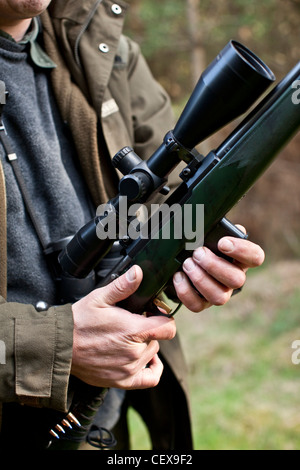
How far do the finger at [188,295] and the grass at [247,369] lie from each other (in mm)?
2324

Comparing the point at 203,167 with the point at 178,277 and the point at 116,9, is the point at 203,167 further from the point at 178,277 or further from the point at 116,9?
the point at 116,9

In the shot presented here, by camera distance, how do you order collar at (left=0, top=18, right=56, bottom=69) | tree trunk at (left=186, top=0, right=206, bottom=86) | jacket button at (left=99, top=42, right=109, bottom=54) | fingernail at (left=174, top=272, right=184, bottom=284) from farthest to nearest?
tree trunk at (left=186, top=0, right=206, bottom=86), jacket button at (left=99, top=42, right=109, bottom=54), collar at (left=0, top=18, right=56, bottom=69), fingernail at (left=174, top=272, right=184, bottom=284)

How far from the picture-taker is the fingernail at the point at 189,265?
1.64m

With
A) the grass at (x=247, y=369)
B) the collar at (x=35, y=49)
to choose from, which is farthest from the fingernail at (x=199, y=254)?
the grass at (x=247, y=369)

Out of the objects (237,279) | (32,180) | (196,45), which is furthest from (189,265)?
(196,45)

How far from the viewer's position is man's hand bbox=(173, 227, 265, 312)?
1585mm

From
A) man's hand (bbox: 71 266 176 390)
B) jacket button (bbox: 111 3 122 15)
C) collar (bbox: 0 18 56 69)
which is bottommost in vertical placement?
man's hand (bbox: 71 266 176 390)

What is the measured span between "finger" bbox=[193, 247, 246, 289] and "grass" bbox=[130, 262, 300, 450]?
2.39 meters

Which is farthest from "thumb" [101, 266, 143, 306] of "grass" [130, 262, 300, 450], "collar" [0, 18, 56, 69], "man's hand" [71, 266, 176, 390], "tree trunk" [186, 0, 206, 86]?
"tree trunk" [186, 0, 206, 86]

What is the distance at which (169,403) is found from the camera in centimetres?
233

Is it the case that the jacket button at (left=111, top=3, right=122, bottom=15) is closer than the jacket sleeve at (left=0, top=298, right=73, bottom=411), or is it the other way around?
the jacket sleeve at (left=0, top=298, right=73, bottom=411)

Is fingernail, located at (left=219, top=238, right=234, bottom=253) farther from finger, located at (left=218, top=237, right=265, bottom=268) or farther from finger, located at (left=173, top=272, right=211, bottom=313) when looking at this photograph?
finger, located at (left=173, top=272, right=211, bottom=313)
